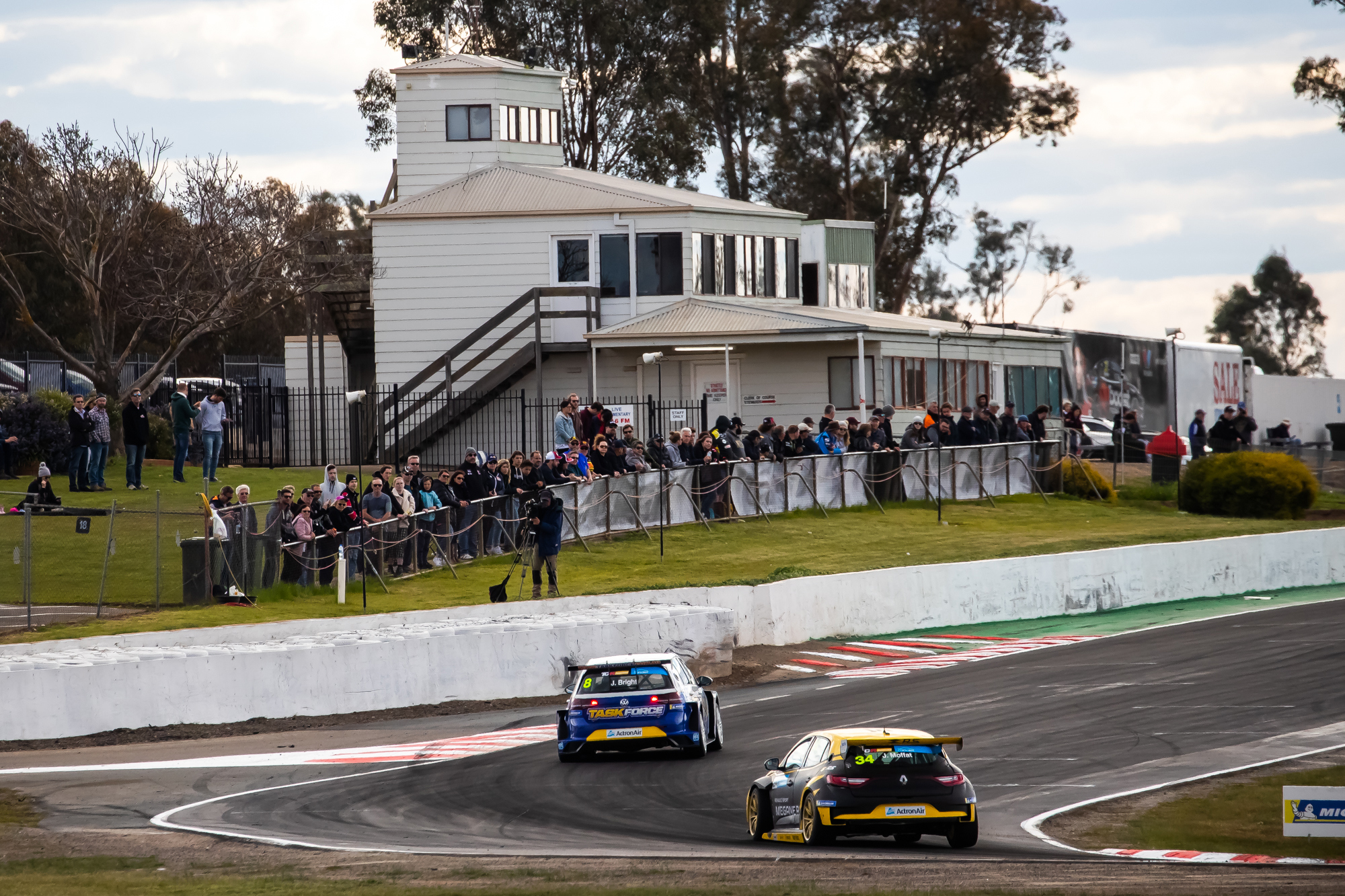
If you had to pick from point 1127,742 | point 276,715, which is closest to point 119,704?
point 276,715

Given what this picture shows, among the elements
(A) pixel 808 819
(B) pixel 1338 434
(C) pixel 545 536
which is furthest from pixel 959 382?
(A) pixel 808 819

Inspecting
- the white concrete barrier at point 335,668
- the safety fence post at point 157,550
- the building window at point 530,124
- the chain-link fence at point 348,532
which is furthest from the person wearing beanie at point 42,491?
the building window at point 530,124

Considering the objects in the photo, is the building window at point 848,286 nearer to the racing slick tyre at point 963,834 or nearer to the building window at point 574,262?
the building window at point 574,262

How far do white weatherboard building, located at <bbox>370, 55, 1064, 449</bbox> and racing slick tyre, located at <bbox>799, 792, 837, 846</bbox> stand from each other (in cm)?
2849

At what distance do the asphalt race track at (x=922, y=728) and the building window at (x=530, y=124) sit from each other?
98.1ft

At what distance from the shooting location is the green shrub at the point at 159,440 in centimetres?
4269

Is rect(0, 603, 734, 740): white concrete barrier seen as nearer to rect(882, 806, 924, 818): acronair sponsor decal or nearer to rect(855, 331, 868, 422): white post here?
rect(882, 806, 924, 818): acronair sponsor decal

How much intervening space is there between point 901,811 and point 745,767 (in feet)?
15.9

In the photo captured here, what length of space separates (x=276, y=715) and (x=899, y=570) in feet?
41.6

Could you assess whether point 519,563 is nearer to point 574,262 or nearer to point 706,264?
point 574,262

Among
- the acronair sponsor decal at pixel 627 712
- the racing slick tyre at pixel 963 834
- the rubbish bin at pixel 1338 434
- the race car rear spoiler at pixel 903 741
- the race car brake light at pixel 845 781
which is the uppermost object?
the rubbish bin at pixel 1338 434

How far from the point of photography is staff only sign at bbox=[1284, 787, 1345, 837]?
10.5 m

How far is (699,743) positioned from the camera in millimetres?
18531

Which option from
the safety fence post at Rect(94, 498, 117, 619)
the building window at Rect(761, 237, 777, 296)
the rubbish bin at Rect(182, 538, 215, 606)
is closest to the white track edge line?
the rubbish bin at Rect(182, 538, 215, 606)
